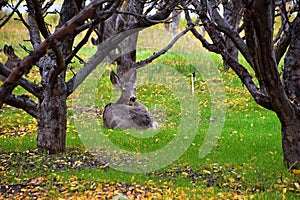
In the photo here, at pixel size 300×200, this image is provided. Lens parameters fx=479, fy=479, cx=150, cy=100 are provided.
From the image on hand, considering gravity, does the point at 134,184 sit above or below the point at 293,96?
below

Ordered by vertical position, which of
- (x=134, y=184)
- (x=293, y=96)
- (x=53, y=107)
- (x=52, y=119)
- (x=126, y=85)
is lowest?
(x=134, y=184)

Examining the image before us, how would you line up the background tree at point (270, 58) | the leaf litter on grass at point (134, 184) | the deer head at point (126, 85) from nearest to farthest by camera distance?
the background tree at point (270, 58)
the leaf litter on grass at point (134, 184)
the deer head at point (126, 85)

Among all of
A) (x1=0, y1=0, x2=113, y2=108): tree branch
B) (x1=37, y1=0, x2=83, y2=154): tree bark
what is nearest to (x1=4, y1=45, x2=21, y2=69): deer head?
(x1=37, y1=0, x2=83, y2=154): tree bark

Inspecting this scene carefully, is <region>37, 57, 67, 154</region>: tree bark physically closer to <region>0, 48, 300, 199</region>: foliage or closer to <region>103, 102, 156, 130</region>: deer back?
<region>0, 48, 300, 199</region>: foliage

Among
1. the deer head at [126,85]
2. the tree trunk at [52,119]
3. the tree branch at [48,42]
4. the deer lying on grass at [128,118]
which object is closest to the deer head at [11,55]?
the tree trunk at [52,119]

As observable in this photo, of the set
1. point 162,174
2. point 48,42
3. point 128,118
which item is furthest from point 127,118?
point 48,42

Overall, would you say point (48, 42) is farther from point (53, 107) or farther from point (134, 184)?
point (53, 107)

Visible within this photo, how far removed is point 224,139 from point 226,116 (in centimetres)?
351

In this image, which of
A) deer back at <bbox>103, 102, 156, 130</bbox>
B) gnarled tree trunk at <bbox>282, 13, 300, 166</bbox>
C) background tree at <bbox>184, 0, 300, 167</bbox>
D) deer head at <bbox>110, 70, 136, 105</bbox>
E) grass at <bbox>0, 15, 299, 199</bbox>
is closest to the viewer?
background tree at <bbox>184, 0, 300, 167</bbox>

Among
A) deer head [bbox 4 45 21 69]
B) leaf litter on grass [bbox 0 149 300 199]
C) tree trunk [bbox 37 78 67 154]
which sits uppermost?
deer head [bbox 4 45 21 69]

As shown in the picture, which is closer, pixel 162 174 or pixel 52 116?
pixel 162 174

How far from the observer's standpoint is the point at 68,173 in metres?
5.91

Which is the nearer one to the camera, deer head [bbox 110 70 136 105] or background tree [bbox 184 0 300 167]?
background tree [bbox 184 0 300 167]

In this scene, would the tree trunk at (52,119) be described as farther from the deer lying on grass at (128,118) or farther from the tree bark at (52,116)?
the deer lying on grass at (128,118)
